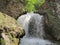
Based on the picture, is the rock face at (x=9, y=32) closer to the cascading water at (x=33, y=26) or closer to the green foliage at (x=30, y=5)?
the cascading water at (x=33, y=26)

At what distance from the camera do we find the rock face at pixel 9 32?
26.6 feet

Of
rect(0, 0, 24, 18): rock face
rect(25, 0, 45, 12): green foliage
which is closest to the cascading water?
rect(0, 0, 24, 18): rock face

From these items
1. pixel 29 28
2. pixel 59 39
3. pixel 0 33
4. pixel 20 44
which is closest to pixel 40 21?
pixel 29 28

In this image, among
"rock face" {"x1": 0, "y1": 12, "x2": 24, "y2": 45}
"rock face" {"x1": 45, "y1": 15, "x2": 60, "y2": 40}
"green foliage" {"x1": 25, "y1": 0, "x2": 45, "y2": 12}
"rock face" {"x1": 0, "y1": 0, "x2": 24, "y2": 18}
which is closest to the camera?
"rock face" {"x1": 0, "y1": 12, "x2": 24, "y2": 45}

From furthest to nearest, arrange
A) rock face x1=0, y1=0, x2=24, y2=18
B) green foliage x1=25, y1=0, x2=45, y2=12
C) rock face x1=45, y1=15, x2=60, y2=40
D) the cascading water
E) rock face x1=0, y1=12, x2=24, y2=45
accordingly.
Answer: green foliage x1=25, y1=0, x2=45, y2=12
rock face x1=0, y1=0, x2=24, y2=18
the cascading water
rock face x1=45, y1=15, x2=60, y2=40
rock face x1=0, y1=12, x2=24, y2=45

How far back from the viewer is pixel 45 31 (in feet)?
38.0

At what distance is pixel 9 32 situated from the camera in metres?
8.81

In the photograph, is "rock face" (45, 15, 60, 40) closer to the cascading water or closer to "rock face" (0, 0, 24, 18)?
the cascading water

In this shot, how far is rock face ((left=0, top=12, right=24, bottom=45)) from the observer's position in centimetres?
811

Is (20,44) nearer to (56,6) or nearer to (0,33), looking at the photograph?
(0,33)

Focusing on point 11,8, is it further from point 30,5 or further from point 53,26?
point 30,5

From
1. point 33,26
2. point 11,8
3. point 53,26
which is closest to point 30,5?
point 11,8

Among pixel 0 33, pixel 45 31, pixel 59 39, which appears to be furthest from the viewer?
pixel 45 31

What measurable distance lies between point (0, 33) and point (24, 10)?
6852 millimetres
